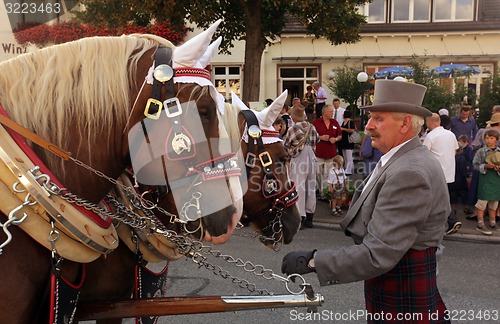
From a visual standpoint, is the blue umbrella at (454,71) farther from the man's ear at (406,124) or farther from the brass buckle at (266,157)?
the man's ear at (406,124)

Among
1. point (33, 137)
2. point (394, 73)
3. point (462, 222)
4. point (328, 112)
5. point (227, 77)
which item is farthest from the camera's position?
point (227, 77)

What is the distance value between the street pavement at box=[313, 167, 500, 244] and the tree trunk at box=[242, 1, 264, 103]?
9.38ft

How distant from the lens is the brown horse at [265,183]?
11.1ft

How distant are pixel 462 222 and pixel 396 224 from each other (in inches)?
250

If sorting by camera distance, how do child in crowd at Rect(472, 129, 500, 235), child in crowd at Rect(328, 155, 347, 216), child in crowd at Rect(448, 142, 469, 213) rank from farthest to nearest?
child in crowd at Rect(328, 155, 347, 216) < child in crowd at Rect(448, 142, 469, 213) < child in crowd at Rect(472, 129, 500, 235)

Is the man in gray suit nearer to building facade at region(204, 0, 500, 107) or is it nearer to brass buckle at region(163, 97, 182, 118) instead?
brass buckle at region(163, 97, 182, 118)

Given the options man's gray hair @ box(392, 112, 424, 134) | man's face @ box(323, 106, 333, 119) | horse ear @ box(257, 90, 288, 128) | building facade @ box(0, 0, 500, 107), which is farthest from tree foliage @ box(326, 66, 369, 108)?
man's gray hair @ box(392, 112, 424, 134)

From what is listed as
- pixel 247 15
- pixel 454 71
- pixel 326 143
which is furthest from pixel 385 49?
pixel 326 143

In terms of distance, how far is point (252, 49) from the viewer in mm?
9414

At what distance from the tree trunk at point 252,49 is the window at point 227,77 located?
8.48 m

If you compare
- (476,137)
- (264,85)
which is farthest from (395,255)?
(264,85)

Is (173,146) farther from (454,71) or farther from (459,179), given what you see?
(454,71)

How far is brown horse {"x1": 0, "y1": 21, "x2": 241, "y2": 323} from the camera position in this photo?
5.30 feet

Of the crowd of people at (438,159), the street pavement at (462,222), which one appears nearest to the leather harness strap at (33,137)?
the crowd of people at (438,159)
